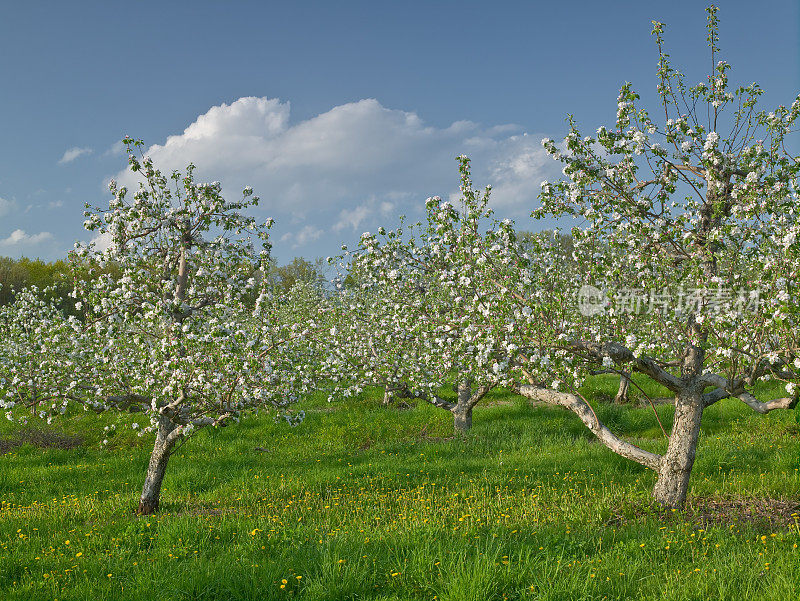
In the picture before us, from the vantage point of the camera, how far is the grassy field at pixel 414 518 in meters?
7.03

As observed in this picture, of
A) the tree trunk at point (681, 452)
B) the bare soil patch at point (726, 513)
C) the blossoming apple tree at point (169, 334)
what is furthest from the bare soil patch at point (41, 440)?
the tree trunk at point (681, 452)

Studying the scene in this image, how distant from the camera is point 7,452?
19031mm

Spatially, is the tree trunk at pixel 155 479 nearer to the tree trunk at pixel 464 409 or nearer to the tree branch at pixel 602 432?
the tree branch at pixel 602 432

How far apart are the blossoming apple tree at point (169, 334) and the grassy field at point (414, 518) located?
222 cm

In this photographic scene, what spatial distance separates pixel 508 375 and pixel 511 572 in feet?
15.4

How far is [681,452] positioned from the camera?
10.0m

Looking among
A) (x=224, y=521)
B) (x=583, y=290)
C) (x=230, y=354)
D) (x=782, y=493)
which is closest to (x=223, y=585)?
(x=224, y=521)

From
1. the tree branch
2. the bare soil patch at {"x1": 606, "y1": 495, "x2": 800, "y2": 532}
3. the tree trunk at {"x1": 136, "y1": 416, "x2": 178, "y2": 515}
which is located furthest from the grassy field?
the tree branch

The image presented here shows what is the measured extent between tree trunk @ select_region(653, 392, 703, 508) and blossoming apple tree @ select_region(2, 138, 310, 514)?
7.42 metres

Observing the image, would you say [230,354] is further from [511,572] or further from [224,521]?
[511,572]

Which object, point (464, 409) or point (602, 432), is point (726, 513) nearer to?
point (602, 432)

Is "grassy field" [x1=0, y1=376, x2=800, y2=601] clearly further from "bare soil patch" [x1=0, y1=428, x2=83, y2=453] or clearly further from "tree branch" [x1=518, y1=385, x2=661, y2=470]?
"tree branch" [x1=518, y1=385, x2=661, y2=470]

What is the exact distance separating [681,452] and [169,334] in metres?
10.7

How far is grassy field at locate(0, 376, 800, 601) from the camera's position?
23.1 ft
